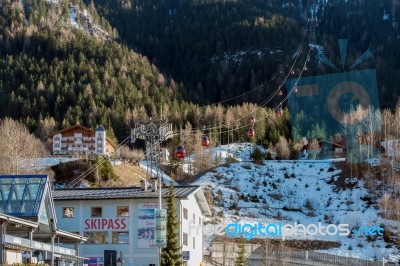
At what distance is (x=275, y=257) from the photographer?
186ft

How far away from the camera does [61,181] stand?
8750 centimetres

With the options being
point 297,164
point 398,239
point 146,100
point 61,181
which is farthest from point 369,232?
point 146,100

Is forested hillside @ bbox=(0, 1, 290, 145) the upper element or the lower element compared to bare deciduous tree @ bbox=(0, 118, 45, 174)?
upper

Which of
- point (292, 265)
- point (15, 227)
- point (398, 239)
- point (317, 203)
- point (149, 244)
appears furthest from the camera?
point (317, 203)

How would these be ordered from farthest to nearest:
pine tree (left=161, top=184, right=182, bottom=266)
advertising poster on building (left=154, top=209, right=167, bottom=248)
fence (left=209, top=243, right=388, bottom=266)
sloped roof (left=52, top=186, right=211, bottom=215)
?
1. fence (left=209, top=243, right=388, bottom=266)
2. sloped roof (left=52, top=186, right=211, bottom=215)
3. pine tree (left=161, top=184, right=182, bottom=266)
4. advertising poster on building (left=154, top=209, right=167, bottom=248)

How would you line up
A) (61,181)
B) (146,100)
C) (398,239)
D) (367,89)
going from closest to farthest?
(398,239) → (61,181) → (367,89) → (146,100)

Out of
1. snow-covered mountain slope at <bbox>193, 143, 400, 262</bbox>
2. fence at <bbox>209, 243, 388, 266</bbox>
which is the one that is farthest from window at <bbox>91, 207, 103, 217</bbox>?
snow-covered mountain slope at <bbox>193, 143, 400, 262</bbox>

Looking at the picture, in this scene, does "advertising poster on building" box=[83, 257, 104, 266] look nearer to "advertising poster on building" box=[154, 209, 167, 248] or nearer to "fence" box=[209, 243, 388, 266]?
"fence" box=[209, 243, 388, 266]

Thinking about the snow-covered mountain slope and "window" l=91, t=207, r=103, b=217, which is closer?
"window" l=91, t=207, r=103, b=217

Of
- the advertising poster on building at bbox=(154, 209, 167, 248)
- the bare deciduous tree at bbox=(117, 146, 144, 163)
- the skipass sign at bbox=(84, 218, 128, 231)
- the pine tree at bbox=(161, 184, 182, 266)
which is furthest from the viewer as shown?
the bare deciduous tree at bbox=(117, 146, 144, 163)

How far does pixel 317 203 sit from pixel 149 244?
32.3m

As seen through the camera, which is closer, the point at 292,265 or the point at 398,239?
the point at 292,265

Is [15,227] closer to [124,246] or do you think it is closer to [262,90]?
[124,246]

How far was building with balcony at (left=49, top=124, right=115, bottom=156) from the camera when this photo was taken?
113812 millimetres
